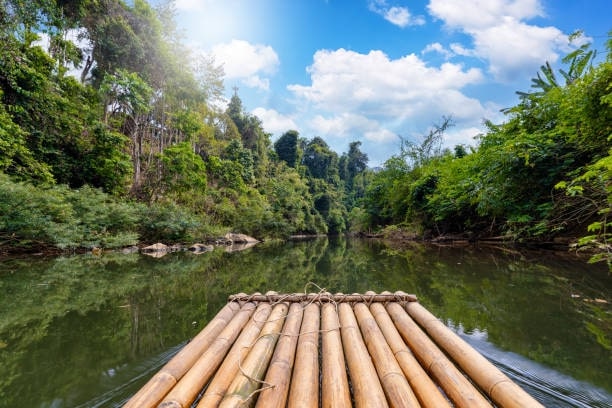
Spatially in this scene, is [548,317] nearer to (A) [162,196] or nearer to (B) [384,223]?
(A) [162,196]

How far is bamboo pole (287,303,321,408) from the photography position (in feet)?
4.35

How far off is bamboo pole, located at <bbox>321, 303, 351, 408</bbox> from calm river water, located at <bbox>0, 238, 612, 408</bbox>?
1373mm

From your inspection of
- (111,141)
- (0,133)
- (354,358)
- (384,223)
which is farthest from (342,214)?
(354,358)

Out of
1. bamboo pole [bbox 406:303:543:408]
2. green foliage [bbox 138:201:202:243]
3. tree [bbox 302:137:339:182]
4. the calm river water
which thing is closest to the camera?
bamboo pole [bbox 406:303:543:408]

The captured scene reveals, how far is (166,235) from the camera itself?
1352 centimetres

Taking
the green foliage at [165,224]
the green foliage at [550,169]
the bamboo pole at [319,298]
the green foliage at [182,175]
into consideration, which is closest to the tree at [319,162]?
the green foliage at [182,175]

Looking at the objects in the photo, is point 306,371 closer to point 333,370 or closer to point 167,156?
point 333,370

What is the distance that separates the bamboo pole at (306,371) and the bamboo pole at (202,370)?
492mm

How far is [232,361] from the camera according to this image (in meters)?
1.67

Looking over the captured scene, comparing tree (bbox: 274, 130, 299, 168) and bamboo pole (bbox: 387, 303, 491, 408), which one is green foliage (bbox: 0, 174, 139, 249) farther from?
tree (bbox: 274, 130, 299, 168)

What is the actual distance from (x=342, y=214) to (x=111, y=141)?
37526 millimetres

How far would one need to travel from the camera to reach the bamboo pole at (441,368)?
1293mm

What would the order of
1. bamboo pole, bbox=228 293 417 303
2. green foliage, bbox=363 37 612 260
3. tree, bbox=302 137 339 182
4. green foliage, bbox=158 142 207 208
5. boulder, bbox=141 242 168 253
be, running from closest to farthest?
1. bamboo pole, bbox=228 293 417 303
2. green foliage, bbox=363 37 612 260
3. boulder, bbox=141 242 168 253
4. green foliage, bbox=158 142 207 208
5. tree, bbox=302 137 339 182

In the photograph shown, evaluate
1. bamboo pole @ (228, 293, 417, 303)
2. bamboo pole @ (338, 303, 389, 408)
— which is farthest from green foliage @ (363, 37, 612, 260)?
bamboo pole @ (338, 303, 389, 408)
